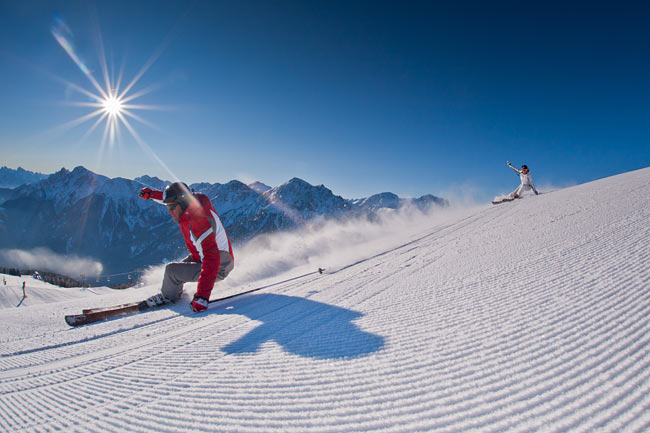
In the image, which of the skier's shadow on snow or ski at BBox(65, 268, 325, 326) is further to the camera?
ski at BBox(65, 268, 325, 326)

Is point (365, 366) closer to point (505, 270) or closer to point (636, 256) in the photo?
point (505, 270)

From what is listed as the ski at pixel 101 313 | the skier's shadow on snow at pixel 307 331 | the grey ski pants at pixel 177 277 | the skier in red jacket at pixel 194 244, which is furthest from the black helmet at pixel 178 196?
the skier's shadow on snow at pixel 307 331

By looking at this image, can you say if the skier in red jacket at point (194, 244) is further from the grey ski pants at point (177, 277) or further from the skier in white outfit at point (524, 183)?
the skier in white outfit at point (524, 183)

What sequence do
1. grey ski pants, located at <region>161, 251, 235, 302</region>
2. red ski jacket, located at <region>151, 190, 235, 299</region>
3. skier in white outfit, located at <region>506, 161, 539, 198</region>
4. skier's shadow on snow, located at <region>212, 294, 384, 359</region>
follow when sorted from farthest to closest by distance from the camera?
skier in white outfit, located at <region>506, 161, 539, 198</region> → grey ski pants, located at <region>161, 251, 235, 302</region> → red ski jacket, located at <region>151, 190, 235, 299</region> → skier's shadow on snow, located at <region>212, 294, 384, 359</region>

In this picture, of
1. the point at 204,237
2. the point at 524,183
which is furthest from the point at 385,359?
the point at 524,183

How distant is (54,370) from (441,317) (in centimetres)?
314

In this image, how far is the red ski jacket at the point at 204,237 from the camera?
3.44 metres

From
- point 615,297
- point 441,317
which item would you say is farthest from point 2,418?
point 615,297

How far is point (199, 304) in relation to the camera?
3266mm

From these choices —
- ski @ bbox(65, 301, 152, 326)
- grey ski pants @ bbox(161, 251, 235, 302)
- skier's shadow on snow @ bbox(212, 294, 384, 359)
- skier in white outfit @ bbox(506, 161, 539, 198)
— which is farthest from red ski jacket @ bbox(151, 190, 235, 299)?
skier in white outfit @ bbox(506, 161, 539, 198)

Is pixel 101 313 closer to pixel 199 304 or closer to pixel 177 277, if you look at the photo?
pixel 177 277

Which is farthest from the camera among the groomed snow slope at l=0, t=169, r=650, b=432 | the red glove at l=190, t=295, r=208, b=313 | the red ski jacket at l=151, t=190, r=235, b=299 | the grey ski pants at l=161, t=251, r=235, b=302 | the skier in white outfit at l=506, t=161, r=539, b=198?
the skier in white outfit at l=506, t=161, r=539, b=198

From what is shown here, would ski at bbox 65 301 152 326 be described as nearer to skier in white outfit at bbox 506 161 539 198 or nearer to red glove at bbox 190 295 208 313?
red glove at bbox 190 295 208 313

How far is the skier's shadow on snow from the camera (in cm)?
180
